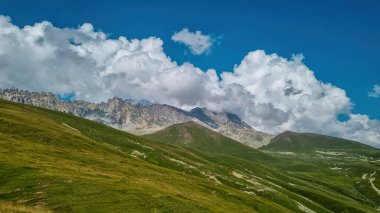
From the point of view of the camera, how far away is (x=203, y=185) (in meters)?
99.1

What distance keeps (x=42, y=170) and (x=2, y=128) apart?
5118cm

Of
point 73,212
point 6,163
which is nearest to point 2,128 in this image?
point 6,163

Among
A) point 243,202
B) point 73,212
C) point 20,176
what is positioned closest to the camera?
point 73,212

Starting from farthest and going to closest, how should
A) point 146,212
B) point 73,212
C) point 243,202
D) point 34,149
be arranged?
point 243,202 < point 34,149 < point 146,212 < point 73,212

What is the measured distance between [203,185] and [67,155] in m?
31.9

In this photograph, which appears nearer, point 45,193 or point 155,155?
point 45,193

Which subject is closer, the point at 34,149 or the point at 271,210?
the point at 34,149

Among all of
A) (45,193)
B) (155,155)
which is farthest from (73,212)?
(155,155)

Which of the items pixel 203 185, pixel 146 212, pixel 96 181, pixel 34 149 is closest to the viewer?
pixel 146 212

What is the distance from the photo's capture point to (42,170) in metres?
64.2

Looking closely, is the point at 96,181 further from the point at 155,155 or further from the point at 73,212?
the point at 155,155

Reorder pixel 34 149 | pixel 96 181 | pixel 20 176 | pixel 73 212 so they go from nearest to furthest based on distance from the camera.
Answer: pixel 73 212, pixel 20 176, pixel 96 181, pixel 34 149

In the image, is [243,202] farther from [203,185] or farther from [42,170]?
[42,170]

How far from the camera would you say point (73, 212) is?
47594mm
